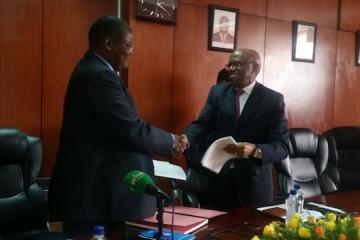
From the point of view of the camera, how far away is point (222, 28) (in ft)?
12.1

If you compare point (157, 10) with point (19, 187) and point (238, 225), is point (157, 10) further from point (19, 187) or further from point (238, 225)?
point (238, 225)

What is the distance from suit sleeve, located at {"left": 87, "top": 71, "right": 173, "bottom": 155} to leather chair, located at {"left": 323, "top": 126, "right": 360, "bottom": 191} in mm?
2354

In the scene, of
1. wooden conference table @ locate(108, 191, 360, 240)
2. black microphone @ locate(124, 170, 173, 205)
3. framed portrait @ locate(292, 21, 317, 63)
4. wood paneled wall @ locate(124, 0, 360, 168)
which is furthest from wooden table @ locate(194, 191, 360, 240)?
framed portrait @ locate(292, 21, 317, 63)

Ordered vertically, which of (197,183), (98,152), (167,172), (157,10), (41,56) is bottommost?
(197,183)

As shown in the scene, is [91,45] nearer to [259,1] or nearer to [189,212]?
[189,212]

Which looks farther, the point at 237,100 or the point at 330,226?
the point at 237,100

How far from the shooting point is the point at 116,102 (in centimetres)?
185

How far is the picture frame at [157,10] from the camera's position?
3250 mm

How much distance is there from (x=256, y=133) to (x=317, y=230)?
5.53 feet

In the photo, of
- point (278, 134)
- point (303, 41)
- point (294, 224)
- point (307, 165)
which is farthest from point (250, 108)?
point (303, 41)

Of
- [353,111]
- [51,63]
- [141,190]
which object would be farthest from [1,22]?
[353,111]

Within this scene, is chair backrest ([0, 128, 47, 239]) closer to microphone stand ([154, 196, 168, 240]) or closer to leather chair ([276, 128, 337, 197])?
microphone stand ([154, 196, 168, 240])

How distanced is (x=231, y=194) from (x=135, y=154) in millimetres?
1012

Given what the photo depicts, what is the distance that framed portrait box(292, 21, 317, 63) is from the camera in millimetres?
4168
